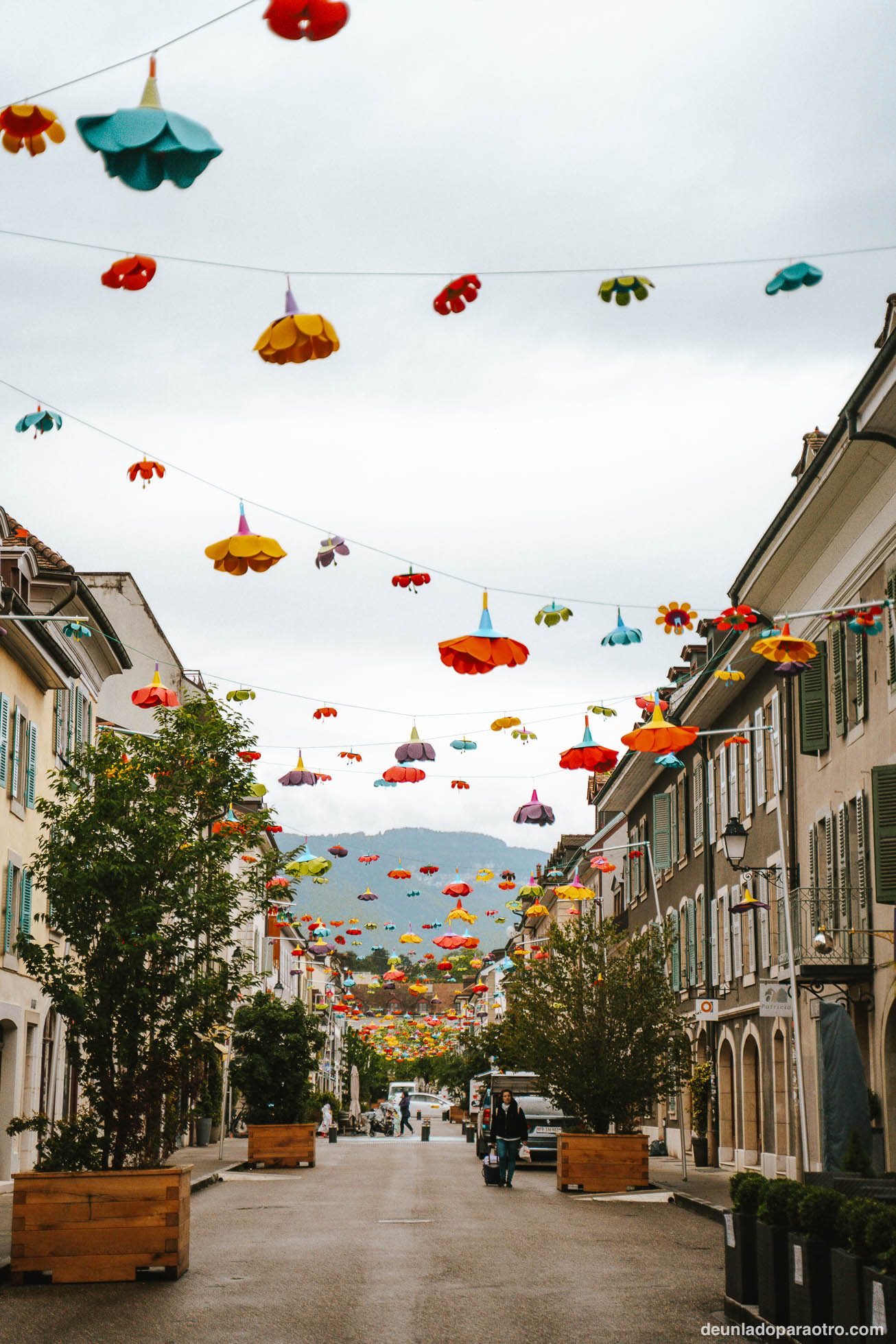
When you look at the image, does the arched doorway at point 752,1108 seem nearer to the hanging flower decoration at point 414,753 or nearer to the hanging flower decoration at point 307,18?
the hanging flower decoration at point 414,753

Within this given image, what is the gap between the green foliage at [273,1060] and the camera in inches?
1460

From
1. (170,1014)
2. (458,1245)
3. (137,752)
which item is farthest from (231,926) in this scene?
(458,1245)

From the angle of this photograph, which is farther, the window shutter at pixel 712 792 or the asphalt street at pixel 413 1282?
the window shutter at pixel 712 792

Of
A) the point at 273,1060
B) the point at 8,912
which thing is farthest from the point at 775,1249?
the point at 273,1060

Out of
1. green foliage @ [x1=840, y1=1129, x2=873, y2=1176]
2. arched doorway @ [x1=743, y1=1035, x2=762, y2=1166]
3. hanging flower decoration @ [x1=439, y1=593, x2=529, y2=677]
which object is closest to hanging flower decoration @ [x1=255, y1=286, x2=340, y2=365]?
hanging flower decoration @ [x1=439, y1=593, x2=529, y2=677]

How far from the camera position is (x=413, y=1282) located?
→ 46.8ft

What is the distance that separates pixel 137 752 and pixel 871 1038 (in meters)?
12.2

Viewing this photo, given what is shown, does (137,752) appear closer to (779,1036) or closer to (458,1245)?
(458,1245)

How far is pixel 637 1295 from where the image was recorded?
13422mm

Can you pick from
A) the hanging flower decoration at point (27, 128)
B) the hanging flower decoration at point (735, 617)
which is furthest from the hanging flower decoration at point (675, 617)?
the hanging flower decoration at point (27, 128)

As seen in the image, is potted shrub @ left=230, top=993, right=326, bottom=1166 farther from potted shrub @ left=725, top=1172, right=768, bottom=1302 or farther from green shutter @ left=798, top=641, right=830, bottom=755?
potted shrub @ left=725, top=1172, right=768, bottom=1302

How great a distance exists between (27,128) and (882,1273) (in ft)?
23.7

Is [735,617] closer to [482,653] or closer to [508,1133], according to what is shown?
[482,653]

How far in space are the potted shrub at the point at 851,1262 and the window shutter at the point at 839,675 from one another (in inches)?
640
